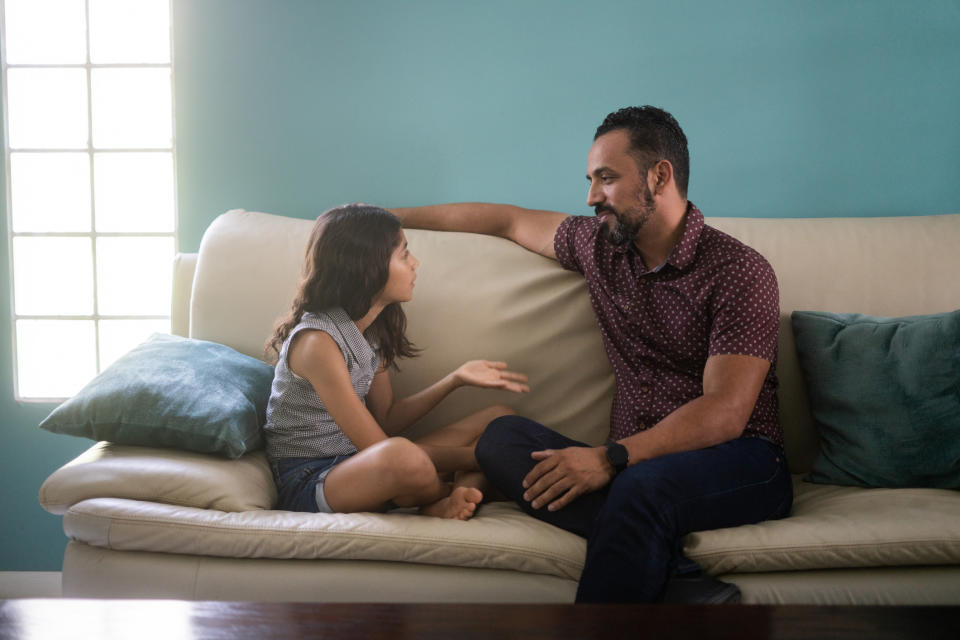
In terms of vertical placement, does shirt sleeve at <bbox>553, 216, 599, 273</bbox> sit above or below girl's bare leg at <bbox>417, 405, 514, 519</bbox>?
above

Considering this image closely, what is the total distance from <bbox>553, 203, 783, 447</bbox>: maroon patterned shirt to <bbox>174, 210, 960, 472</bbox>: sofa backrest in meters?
0.11

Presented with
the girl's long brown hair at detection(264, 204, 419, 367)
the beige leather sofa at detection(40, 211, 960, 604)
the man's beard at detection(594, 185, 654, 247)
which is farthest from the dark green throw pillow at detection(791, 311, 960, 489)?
the girl's long brown hair at detection(264, 204, 419, 367)

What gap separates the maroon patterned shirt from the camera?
60.9 inches

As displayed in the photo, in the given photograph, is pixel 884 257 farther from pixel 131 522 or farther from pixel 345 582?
pixel 131 522

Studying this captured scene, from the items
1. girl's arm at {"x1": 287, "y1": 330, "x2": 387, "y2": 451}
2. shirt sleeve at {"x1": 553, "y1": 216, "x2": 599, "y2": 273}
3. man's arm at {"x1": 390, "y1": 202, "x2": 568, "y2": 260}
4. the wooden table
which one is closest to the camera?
the wooden table

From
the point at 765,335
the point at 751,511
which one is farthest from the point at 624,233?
the point at 751,511

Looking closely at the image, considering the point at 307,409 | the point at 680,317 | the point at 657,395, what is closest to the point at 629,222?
the point at 680,317

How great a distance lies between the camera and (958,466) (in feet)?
5.04

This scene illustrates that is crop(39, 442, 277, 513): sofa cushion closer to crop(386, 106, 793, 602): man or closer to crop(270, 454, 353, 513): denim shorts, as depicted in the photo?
crop(270, 454, 353, 513): denim shorts

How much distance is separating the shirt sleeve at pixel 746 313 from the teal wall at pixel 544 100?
25.6 inches

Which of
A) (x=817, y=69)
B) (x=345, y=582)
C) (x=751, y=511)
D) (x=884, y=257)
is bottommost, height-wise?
(x=345, y=582)

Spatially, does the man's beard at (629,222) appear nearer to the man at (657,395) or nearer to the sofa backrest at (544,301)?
the man at (657,395)

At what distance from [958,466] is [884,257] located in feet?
1.81

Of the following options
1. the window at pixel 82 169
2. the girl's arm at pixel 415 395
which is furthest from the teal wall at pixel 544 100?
the girl's arm at pixel 415 395
